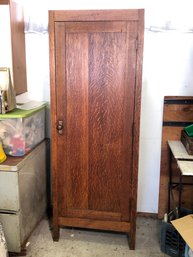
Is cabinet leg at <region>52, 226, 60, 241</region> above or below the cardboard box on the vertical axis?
below

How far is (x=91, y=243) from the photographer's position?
2.38 metres

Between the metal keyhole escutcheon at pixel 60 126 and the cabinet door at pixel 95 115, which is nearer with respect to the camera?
the cabinet door at pixel 95 115

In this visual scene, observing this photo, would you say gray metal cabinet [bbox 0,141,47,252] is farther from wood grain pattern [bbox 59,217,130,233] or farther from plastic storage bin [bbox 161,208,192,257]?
plastic storage bin [bbox 161,208,192,257]

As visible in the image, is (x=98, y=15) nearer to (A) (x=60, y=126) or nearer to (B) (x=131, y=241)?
(A) (x=60, y=126)

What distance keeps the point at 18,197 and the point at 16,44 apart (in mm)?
1247

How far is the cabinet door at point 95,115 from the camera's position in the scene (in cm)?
200

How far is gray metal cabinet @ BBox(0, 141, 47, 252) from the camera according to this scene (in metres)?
2.02

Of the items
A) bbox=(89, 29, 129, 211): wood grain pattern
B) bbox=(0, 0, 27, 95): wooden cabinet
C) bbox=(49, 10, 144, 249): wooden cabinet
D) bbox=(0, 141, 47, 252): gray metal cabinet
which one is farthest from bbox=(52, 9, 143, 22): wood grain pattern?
bbox=(0, 141, 47, 252): gray metal cabinet

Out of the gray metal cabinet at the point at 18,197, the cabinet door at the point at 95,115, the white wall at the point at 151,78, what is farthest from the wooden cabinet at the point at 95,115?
the white wall at the point at 151,78

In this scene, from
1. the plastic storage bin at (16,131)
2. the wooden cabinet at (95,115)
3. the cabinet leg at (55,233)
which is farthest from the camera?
the cabinet leg at (55,233)

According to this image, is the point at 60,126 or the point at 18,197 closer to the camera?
the point at 18,197

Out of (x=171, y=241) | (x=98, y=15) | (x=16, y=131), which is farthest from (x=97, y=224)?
(x=98, y=15)

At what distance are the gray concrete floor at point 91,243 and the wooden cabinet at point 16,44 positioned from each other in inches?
50.5

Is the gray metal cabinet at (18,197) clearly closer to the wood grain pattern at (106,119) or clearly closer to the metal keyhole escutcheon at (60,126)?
the metal keyhole escutcheon at (60,126)
